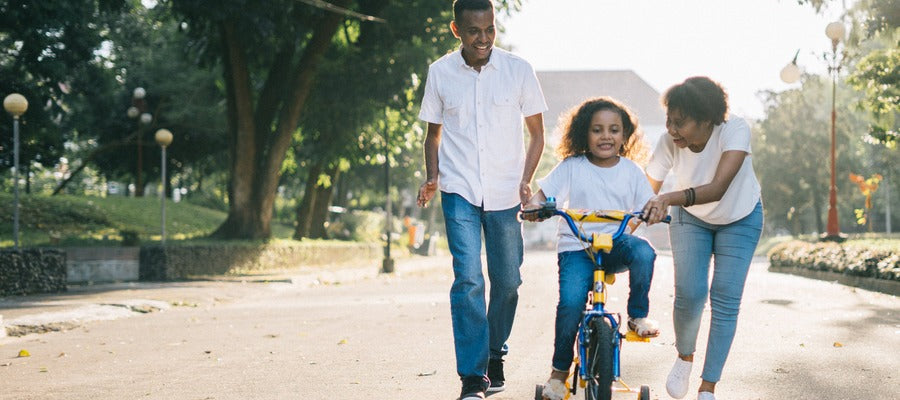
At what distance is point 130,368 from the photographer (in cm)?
782

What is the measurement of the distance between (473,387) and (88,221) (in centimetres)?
2491

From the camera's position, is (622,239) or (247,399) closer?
(622,239)

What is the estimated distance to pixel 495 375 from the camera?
6.23 metres

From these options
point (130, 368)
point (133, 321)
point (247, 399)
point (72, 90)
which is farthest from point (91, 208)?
point (247, 399)

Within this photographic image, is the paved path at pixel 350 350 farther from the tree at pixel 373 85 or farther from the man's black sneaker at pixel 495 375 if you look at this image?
the tree at pixel 373 85

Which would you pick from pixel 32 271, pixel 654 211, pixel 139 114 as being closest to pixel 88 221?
pixel 139 114

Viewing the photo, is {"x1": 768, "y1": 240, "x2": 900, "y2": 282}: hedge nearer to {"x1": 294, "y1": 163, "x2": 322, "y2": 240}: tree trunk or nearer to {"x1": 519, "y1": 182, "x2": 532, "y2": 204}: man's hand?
{"x1": 519, "y1": 182, "x2": 532, "y2": 204}: man's hand

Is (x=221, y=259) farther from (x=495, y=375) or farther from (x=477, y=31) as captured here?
(x=477, y=31)

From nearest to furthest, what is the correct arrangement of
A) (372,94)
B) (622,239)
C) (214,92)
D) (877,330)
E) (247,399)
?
(622,239)
(247,399)
(877,330)
(372,94)
(214,92)

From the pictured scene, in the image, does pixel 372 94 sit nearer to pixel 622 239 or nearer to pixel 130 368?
pixel 130 368

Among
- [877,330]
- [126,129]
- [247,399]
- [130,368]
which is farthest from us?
[126,129]

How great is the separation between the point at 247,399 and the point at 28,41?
16.3 meters

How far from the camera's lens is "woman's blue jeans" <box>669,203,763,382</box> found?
18.2ft

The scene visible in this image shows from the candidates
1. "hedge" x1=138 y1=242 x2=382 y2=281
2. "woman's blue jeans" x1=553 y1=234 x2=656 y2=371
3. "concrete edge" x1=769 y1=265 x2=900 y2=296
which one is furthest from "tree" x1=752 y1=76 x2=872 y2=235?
"woman's blue jeans" x1=553 y1=234 x2=656 y2=371
